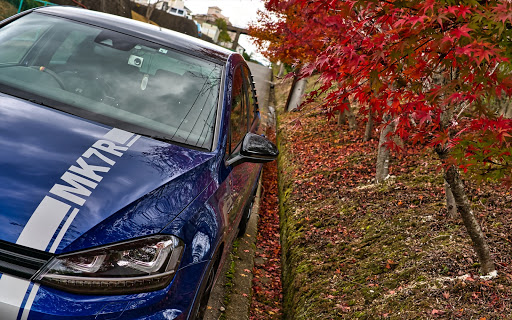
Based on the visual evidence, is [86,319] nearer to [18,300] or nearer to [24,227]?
[18,300]

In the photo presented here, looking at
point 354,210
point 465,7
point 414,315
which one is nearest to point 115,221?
point 465,7

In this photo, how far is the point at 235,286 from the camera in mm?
4699

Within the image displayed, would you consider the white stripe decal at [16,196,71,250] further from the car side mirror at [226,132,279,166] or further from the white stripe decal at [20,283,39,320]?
the car side mirror at [226,132,279,166]

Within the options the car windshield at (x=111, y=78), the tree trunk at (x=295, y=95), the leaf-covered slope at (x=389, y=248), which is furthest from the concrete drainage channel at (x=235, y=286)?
the tree trunk at (x=295, y=95)

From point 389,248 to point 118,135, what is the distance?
9.93 ft

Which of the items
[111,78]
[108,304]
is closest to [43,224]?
[108,304]

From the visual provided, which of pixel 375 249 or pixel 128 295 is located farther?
pixel 375 249

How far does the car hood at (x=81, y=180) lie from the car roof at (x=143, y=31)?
1.16 meters

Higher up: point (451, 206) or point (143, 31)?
point (143, 31)

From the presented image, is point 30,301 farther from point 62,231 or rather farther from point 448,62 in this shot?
point 448,62

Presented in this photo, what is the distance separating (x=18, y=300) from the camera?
1.90 metres

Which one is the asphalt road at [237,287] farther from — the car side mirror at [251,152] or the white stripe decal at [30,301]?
the white stripe decal at [30,301]

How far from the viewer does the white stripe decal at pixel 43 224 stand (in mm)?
2000

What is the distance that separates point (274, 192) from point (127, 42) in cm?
585
